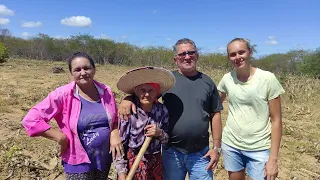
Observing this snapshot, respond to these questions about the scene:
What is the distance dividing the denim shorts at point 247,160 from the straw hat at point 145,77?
76 cm

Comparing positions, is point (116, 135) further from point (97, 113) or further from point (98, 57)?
point (98, 57)

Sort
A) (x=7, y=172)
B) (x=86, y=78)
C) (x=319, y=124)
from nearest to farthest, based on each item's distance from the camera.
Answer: (x=86, y=78) → (x=7, y=172) → (x=319, y=124)

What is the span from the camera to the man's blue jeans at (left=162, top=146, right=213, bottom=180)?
88.6 inches

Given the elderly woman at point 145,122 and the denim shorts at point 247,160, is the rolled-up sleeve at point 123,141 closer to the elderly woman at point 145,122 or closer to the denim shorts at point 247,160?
the elderly woman at point 145,122

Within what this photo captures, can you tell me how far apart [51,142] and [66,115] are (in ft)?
9.78

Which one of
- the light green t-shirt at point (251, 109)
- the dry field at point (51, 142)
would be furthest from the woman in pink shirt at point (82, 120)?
the dry field at point (51, 142)

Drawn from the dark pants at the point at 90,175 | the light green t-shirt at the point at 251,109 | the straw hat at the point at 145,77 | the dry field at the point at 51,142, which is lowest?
the dry field at the point at 51,142

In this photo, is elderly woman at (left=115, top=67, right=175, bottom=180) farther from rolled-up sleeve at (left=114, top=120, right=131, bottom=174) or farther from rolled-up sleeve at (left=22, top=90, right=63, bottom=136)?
rolled-up sleeve at (left=22, top=90, right=63, bottom=136)

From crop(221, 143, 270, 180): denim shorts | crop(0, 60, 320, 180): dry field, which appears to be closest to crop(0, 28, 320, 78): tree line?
crop(0, 60, 320, 180): dry field

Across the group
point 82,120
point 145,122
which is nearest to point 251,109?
point 145,122

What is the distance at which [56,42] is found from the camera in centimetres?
2755

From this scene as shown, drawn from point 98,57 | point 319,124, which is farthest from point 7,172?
point 98,57

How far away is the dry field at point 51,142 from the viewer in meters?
3.58

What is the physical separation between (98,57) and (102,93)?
78.3 ft
